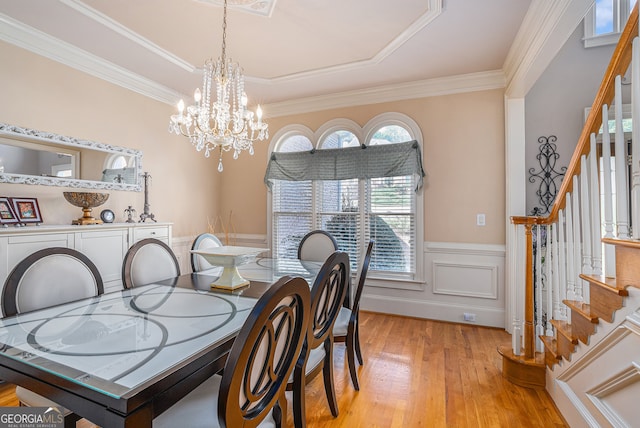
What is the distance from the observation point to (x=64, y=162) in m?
2.82

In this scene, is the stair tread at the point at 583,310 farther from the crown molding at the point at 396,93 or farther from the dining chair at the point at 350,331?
the crown molding at the point at 396,93

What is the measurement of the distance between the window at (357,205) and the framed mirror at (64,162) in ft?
5.84

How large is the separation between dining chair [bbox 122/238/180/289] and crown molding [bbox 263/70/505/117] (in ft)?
8.78

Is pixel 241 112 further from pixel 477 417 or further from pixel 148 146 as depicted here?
pixel 477 417

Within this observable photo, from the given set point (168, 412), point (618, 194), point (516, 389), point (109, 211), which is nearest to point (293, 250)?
point (109, 211)

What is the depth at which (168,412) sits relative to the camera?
1168 mm

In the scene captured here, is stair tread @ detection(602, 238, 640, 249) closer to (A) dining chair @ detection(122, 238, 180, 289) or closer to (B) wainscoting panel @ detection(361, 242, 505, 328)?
(B) wainscoting panel @ detection(361, 242, 505, 328)

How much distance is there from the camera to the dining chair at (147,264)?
210cm

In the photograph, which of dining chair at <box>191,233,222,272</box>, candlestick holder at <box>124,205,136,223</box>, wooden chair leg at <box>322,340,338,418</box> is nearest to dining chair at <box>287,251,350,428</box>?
wooden chair leg at <box>322,340,338,418</box>

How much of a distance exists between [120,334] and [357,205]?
3074 mm

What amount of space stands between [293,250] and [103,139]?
2506 mm

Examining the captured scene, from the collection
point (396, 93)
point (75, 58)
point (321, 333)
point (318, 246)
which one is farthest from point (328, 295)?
point (75, 58)

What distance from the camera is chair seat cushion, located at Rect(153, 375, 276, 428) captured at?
1113 mm

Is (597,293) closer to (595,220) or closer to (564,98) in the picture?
(595,220)
